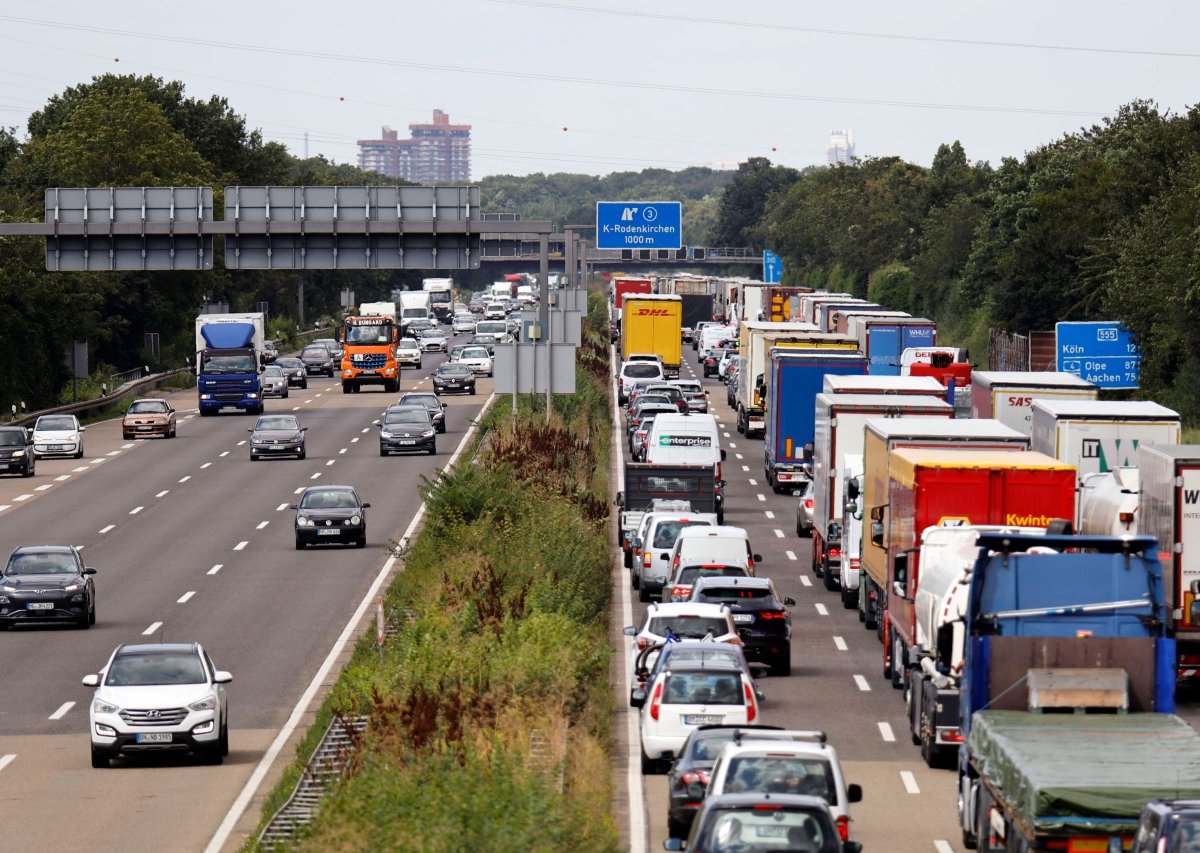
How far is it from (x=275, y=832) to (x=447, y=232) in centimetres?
5497

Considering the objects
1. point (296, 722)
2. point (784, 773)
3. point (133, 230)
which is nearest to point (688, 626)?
point (296, 722)

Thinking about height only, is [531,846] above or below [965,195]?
below

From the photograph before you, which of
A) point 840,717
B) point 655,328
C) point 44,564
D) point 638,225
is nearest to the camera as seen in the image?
point 840,717

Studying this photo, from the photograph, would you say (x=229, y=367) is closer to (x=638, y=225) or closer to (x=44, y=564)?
(x=638, y=225)

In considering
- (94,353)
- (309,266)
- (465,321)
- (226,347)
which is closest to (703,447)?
(309,266)

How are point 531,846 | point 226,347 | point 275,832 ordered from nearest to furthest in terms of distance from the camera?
1. point 531,846
2. point 275,832
3. point 226,347

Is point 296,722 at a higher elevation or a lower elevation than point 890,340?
lower

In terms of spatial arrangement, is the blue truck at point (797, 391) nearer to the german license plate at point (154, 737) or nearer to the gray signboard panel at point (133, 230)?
the gray signboard panel at point (133, 230)

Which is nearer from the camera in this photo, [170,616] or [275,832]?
[275,832]

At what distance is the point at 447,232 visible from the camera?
73.2 m

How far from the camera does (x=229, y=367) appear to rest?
82750mm

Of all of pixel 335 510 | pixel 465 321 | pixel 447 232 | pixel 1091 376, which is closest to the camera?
pixel 335 510

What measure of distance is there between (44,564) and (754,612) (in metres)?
13.6

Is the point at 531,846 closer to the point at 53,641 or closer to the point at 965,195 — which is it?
the point at 53,641
